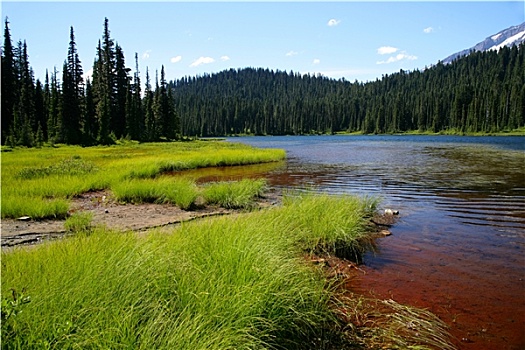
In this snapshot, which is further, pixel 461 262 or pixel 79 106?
pixel 79 106

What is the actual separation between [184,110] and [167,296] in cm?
19524

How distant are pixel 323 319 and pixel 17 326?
3.11 meters

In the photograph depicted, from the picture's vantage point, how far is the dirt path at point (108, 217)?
8461mm

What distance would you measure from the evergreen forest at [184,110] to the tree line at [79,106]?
142 mm

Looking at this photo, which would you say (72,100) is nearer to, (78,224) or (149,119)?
(149,119)

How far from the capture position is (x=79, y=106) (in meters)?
52.2

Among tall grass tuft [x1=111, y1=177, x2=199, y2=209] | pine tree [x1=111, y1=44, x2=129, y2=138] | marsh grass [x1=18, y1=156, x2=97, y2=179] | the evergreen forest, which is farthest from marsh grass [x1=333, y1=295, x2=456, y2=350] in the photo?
pine tree [x1=111, y1=44, x2=129, y2=138]

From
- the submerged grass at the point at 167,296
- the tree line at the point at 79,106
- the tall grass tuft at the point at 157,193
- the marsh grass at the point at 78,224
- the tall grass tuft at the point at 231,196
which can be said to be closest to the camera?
the submerged grass at the point at 167,296

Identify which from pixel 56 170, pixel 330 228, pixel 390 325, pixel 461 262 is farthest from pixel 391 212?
pixel 56 170

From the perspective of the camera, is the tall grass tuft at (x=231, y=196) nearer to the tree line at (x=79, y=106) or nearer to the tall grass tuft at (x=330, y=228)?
the tall grass tuft at (x=330, y=228)

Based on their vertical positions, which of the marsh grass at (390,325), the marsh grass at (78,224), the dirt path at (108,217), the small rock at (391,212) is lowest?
the marsh grass at (390,325)

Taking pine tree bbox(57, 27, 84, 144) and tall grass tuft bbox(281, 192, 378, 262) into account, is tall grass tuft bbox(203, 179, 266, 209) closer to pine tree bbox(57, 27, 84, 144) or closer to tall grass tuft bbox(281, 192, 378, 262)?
tall grass tuft bbox(281, 192, 378, 262)

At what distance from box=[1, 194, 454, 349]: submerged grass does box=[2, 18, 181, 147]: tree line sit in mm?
41395

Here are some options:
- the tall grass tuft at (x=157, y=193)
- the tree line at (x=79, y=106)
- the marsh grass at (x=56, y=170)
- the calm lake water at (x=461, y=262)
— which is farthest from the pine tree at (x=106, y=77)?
the calm lake water at (x=461, y=262)
